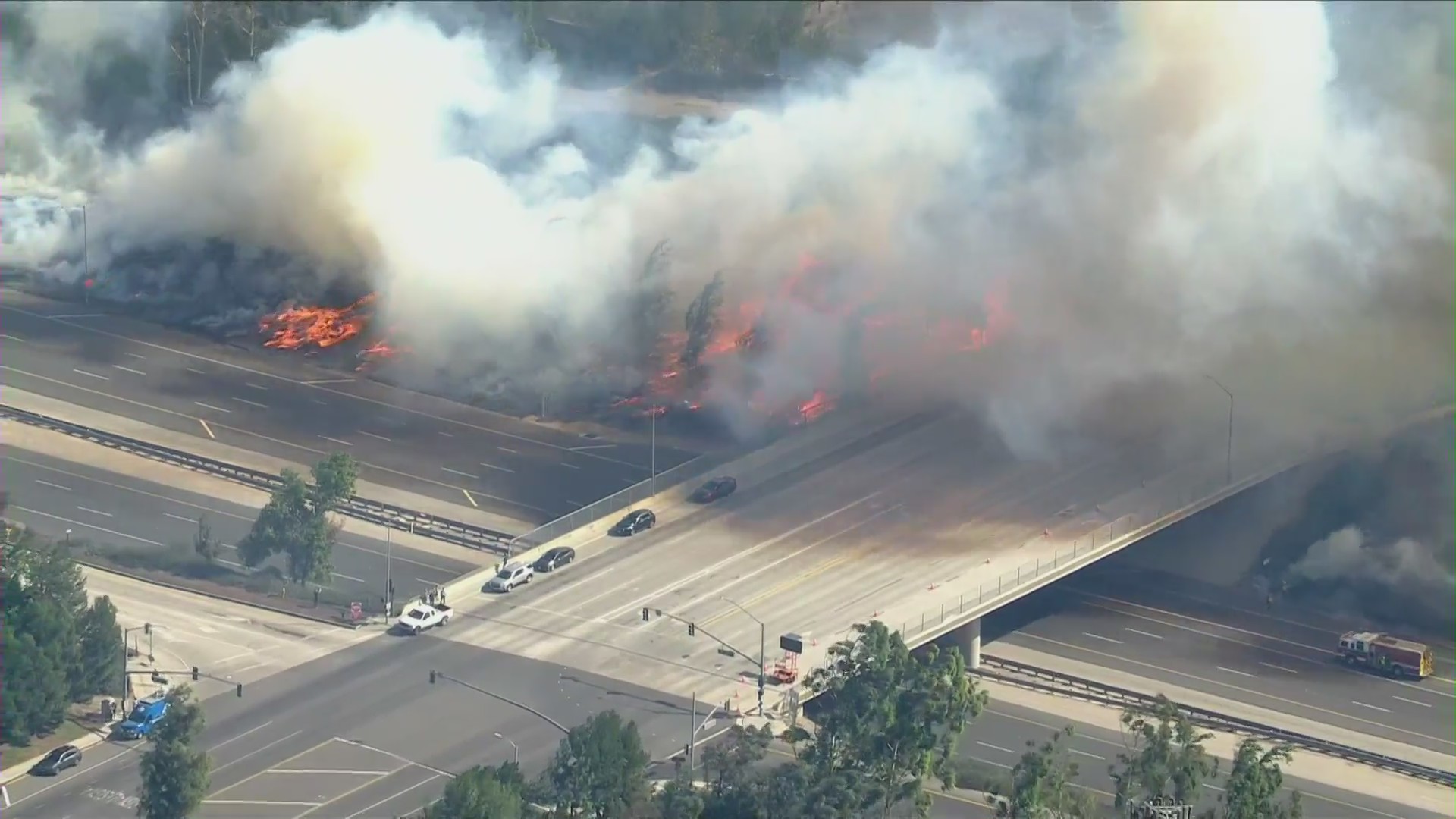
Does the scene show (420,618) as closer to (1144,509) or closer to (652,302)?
(1144,509)

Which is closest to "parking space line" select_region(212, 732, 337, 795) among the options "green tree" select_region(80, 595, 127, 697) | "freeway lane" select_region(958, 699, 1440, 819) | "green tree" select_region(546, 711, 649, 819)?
"green tree" select_region(80, 595, 127, 697)

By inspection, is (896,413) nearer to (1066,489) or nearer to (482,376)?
(1066,489)

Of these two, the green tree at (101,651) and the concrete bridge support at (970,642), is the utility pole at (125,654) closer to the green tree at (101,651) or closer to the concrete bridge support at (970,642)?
the green tree at (101,651)

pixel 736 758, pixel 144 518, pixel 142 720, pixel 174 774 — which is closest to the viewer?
pixel 174 774

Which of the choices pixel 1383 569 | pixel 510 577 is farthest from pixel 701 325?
pixel 1383 569

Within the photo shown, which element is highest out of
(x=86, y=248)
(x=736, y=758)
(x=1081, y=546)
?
→ (x=86, y=248)

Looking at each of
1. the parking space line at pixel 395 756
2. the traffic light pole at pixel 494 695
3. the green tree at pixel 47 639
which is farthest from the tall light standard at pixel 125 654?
the traffic light pole at pixel 494 695

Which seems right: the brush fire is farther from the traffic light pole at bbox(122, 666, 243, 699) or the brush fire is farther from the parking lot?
the parking lot

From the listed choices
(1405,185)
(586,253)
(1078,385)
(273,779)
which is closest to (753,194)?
(586,253)
